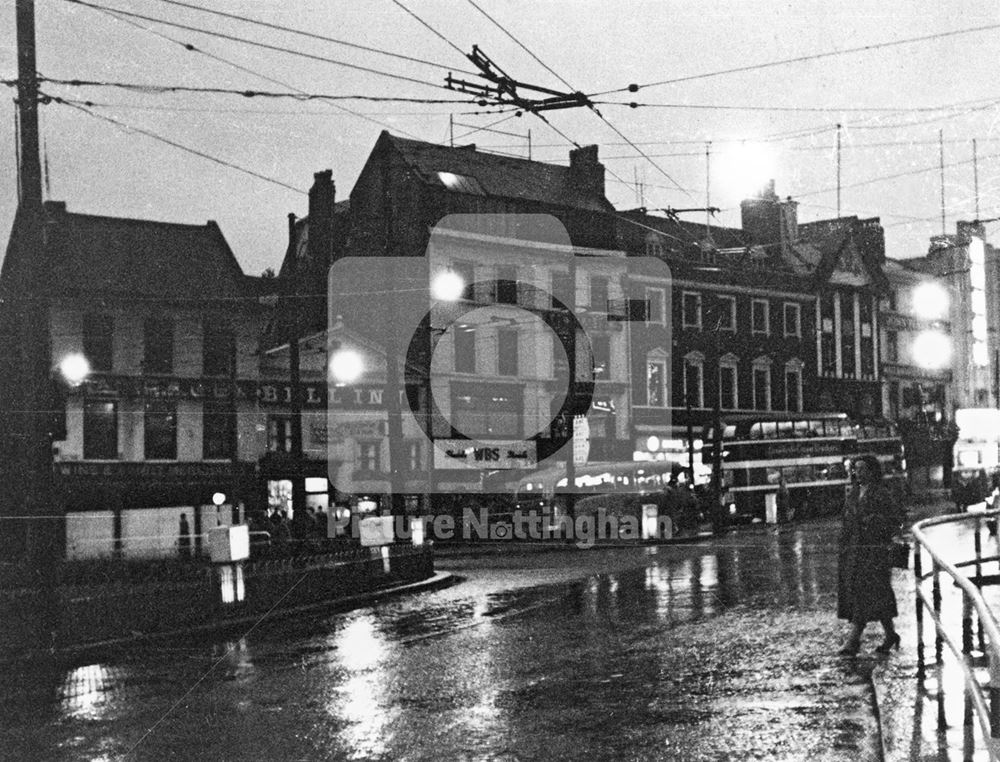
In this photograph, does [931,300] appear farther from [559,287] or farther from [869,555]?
[869,555]

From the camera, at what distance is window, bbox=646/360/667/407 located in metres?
55.5

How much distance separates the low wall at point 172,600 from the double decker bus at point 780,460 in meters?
27.4

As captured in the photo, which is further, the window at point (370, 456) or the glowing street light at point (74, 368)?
the window at point (370, 456)

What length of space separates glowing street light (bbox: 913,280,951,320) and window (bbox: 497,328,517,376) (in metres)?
33.9

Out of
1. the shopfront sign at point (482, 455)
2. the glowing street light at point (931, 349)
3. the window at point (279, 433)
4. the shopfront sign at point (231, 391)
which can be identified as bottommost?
the shopfront sign at point (482, 455)

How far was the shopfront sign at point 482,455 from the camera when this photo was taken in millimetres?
44375

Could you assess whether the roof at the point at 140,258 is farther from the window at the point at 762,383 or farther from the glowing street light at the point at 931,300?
the glowing street light at the point at 931,300

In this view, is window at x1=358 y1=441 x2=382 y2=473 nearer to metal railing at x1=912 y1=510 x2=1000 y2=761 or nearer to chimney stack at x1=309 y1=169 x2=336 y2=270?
chimney stack at x1=309 y1=169 x2=336 y2=270

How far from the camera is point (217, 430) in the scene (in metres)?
43.0

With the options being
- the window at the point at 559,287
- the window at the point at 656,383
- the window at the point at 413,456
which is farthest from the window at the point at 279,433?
the window at the point at 656,383

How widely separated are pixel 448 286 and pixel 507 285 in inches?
125

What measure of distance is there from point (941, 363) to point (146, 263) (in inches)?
2022

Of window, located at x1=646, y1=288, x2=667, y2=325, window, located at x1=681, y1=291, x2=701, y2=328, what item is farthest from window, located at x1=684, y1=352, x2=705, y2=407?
window, located at x1=646, y1=288, x2=667, y2=325

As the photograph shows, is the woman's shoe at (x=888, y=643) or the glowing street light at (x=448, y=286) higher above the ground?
the glowing street light at (x=448, y=286)
